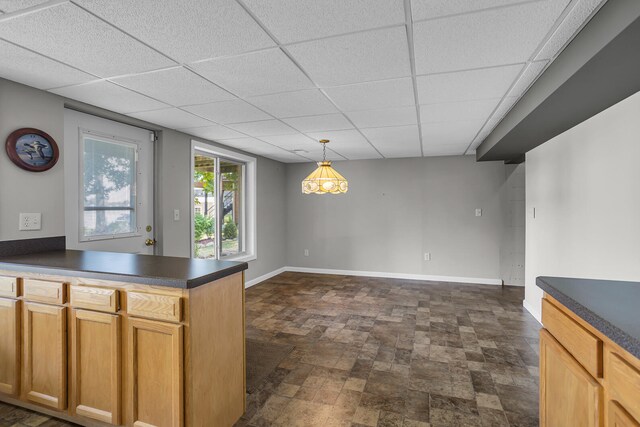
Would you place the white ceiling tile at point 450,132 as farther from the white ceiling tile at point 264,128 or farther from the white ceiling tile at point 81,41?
the white ceiling tile at point 81,41

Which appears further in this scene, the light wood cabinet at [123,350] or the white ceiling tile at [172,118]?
the white ceiling tile at [172,118]

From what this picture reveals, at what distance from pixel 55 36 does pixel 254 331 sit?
288 centimetres

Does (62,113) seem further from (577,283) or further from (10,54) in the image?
(577,283)

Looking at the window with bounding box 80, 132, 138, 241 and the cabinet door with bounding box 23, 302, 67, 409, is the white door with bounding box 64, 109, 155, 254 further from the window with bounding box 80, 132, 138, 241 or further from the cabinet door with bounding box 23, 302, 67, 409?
the cabinet door with bounding box 23, 302, 67, 409

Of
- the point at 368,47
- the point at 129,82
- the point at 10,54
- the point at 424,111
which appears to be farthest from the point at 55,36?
the point at 424,111

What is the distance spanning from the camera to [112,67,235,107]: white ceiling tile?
2.23m

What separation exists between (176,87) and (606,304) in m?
2.79

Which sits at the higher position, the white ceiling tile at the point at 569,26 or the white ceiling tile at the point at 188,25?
the white ceiling tile at the point at 569,26

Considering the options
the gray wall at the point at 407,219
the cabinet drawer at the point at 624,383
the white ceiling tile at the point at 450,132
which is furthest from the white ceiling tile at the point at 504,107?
the gray wall at the point at 407,219

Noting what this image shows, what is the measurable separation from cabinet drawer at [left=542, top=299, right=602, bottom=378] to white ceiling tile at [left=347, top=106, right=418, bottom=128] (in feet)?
6.79

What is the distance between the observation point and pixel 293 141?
443cm

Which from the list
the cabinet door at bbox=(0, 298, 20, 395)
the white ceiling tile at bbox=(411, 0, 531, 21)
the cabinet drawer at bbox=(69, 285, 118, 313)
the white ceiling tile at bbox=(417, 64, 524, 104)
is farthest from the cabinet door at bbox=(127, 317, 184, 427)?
the white ceiling tile at bbox=(417, 64, 524, 104)

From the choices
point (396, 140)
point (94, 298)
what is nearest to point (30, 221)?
point (94, 298)

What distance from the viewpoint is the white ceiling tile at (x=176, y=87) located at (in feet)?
7.32
